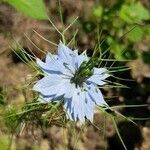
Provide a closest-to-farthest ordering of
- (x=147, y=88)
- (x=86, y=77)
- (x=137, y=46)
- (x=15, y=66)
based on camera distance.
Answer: (x=86, y=77) → (x=15, y=66) → (x=147, y=88) → (x=137, y=46)

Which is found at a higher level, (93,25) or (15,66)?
(93,25)

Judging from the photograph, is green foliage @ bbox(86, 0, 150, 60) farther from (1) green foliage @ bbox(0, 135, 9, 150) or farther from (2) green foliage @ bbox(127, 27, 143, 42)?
(1) green foliage @ bbox(0, 135, 9, 150)

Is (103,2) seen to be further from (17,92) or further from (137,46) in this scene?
(17,92)

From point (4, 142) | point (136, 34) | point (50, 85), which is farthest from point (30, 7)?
point (136, 34)

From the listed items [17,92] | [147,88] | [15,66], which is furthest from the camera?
[147,88]

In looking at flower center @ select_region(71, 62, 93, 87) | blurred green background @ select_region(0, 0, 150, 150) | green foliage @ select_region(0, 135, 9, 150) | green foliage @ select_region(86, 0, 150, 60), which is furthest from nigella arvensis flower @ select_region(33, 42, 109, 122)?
green foliage @ select_region(86, 0, 150, 60)

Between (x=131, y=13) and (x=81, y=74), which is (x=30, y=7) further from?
(x=131, y=13)

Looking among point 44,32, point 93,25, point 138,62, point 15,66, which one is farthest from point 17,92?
point 138,62
